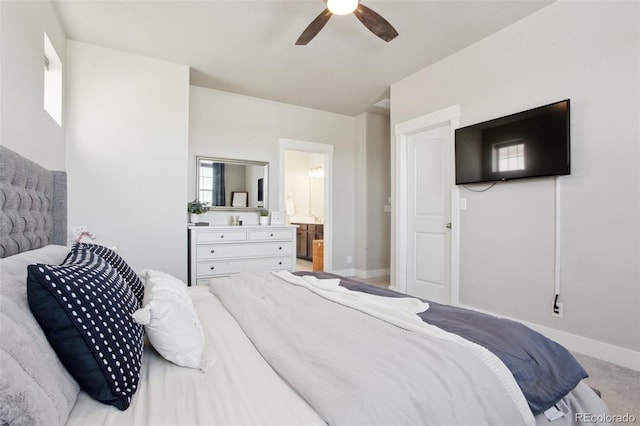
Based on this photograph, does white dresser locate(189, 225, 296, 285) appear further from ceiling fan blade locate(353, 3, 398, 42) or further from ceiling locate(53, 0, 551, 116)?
ceiling fan blade locate(353, 3, 398, 42)

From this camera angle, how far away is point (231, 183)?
4.36 meters

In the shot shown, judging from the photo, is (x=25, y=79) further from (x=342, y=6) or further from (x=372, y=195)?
(x=372, y=195)

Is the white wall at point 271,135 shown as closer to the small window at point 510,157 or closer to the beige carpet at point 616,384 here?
the small window at point 510,157

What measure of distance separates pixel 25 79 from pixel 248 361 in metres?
2.11

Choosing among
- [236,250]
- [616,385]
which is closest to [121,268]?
[236,250]

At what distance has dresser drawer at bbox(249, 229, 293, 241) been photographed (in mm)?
3939

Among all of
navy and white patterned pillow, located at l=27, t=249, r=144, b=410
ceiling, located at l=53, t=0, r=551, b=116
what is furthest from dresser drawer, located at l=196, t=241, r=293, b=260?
navy and white patterned pillow, located at l=27, t=249, r=144, b=410

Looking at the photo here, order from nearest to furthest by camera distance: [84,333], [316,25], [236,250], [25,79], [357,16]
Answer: [84,333]
[25,79]
[357,16]
[316,25]
[236,250]

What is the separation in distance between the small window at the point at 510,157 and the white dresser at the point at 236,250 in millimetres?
2452

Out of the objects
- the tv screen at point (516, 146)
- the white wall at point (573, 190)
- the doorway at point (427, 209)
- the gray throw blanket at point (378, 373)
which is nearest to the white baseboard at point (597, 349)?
the white wall at point (573, 190)

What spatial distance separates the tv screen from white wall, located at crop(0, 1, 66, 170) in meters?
3.34

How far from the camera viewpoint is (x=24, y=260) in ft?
3.51

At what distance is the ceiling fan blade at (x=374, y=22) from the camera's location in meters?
2.23

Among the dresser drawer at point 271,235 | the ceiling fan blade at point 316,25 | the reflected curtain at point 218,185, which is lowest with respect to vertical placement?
the dresser drawer at point 271,235
